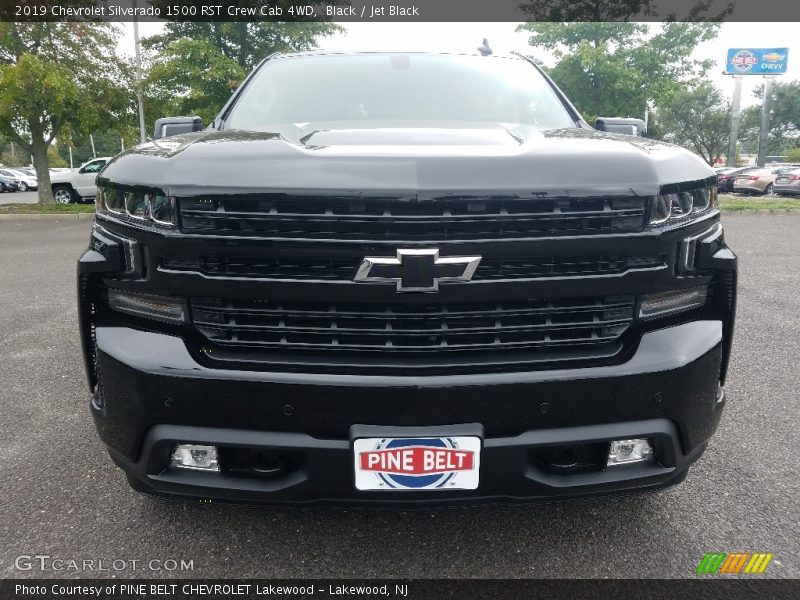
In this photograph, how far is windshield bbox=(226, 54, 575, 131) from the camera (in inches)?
107

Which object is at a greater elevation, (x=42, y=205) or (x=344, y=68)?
(x=344, y=68)

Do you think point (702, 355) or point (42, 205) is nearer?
point (702, 355)

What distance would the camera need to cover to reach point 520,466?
1.70 meters

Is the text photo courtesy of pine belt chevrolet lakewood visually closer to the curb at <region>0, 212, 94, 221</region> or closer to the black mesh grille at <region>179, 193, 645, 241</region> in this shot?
the black mesh grille at <region>179, 193, 645, 241</region>

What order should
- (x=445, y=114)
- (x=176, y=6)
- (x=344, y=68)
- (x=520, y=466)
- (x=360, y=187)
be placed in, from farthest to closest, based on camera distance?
1. (x=176, y=6)
2. (x=344, y=68)
3. (x=445, y=114)
4. (x=520, y=466)
5. (x=360, y=187)

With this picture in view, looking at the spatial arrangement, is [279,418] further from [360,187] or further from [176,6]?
[176,6]

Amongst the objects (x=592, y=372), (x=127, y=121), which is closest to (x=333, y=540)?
(x=592, y=372)

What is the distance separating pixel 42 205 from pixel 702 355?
1796cm

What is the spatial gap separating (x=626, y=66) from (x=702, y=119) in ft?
139

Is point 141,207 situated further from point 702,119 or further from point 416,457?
point 702,119

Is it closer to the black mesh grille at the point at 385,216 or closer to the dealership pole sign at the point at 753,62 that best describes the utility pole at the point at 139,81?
the black mesh grille at the point at 385,216

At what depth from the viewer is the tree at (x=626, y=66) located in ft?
73.0

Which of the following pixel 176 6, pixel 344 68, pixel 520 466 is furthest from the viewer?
pixel 176 6

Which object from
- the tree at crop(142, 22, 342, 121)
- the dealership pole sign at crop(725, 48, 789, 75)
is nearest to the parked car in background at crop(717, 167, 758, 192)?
the dealership pole sign at crop(725, 48, 789, 75)
